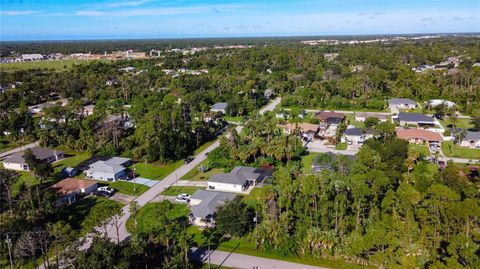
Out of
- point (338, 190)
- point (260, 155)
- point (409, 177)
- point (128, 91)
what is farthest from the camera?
point (128, 91)

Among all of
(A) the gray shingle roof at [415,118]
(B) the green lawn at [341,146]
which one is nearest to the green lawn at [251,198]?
(B) the green lawn at [341,146]

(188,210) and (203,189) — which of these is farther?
(203,189)

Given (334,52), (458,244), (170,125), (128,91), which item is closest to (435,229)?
(458,244)

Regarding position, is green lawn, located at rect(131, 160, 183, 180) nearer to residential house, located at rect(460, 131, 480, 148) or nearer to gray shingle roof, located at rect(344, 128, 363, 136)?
gray shingle roof, located at rect(344, 128, 363, 136)

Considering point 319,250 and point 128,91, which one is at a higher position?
point 128,91

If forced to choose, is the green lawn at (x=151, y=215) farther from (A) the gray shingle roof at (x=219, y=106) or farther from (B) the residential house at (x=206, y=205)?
(A) the gray shingle roof at (x=219, y=106)

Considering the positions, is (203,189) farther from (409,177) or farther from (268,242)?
(409,177)

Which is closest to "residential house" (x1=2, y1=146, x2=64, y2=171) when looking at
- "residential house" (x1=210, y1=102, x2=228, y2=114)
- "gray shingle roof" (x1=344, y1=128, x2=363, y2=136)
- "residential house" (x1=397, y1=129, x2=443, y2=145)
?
"residential house" (x1=210, y1=102, x2=228, y2=114)

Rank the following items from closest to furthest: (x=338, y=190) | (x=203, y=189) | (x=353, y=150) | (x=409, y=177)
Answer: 1. (x=338, y=190)
2. (x=409, y=177)
3. (x=203, y=189)
4. (x=353, y=150)
